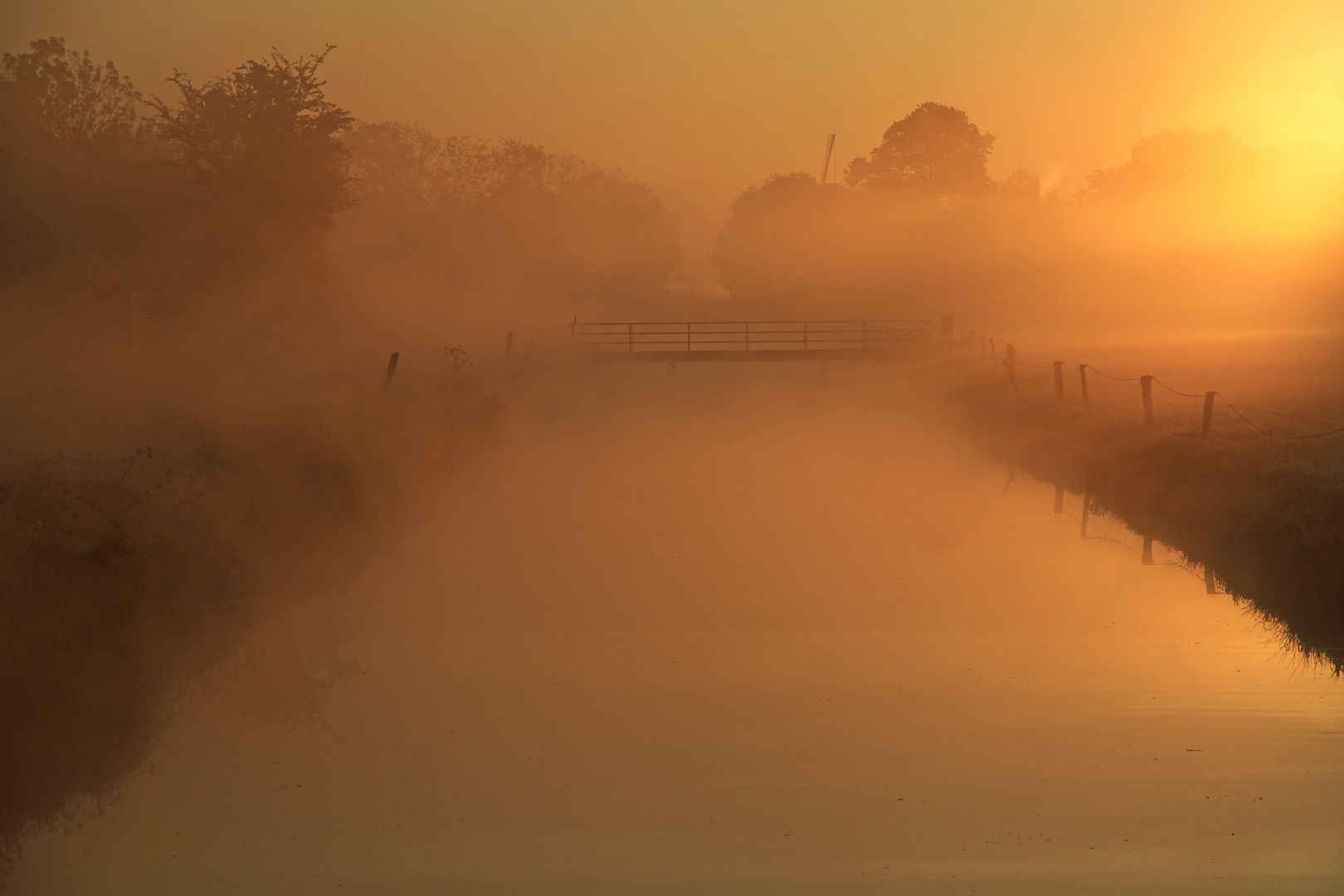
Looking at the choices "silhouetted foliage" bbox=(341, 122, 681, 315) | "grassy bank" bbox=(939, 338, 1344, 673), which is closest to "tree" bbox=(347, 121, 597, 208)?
"silhouetted foliage" bbox=(341, 122, 681, 315)

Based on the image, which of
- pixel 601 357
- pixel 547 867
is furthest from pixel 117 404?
pixel 601 357

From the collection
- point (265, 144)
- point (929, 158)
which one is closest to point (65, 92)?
point (265, 144)

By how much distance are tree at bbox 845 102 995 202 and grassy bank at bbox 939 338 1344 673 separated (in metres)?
50.4

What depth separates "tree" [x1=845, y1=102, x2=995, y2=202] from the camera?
73938mm

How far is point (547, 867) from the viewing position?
644 centimetres

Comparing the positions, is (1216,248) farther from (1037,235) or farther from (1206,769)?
(1206,769)

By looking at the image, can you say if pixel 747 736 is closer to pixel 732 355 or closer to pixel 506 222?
pixel 732 355

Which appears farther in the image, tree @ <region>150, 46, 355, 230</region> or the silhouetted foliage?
the silhouetted foliage

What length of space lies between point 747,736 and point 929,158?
71135 millimetres

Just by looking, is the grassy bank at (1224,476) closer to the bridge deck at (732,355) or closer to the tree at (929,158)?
the bridge deck at (732,355)

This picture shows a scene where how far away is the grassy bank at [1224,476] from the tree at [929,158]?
50374 millimetres

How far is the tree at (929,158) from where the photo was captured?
7394 cm

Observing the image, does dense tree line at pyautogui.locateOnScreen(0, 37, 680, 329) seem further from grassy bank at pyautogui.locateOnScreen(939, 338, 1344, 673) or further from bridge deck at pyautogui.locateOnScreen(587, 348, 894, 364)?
grassy bank at pyautogui.locateOnScreen(939, 338, 1344, 673)

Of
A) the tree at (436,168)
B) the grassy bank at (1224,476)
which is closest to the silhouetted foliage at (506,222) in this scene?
the tree at (436,168)
